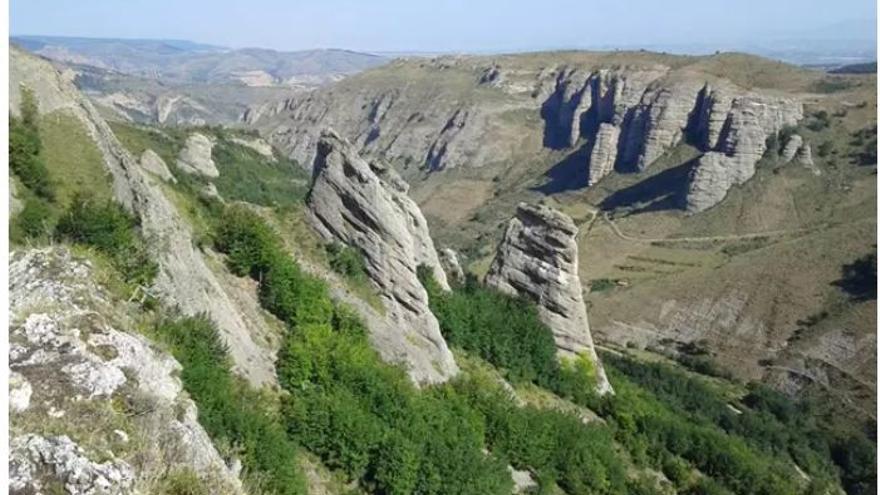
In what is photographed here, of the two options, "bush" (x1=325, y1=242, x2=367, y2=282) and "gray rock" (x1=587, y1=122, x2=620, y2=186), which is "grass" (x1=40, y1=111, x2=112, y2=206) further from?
"gray rock" (x1=587, y1=122, x2=620, y2=186)

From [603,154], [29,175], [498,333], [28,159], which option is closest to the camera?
[29,175]

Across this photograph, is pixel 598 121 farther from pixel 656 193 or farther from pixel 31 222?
pixel 31 222

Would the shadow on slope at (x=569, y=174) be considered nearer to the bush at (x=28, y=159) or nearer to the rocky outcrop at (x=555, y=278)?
the rocky outcrop at (x=555, y=278)

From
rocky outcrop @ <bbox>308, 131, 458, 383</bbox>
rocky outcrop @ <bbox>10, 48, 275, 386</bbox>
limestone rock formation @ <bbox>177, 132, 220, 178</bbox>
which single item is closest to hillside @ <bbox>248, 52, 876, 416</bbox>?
rocky outcrop @ <bbox>308, 131, 458, 383</bbox>

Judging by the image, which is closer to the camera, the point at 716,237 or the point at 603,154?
the point at 716,237

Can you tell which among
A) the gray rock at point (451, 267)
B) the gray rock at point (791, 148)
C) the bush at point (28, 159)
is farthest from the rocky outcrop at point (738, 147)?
the bush at point (28, 159)

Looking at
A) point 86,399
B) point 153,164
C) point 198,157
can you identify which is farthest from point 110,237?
point 198,157

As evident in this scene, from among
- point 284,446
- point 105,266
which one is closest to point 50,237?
point 105,266
